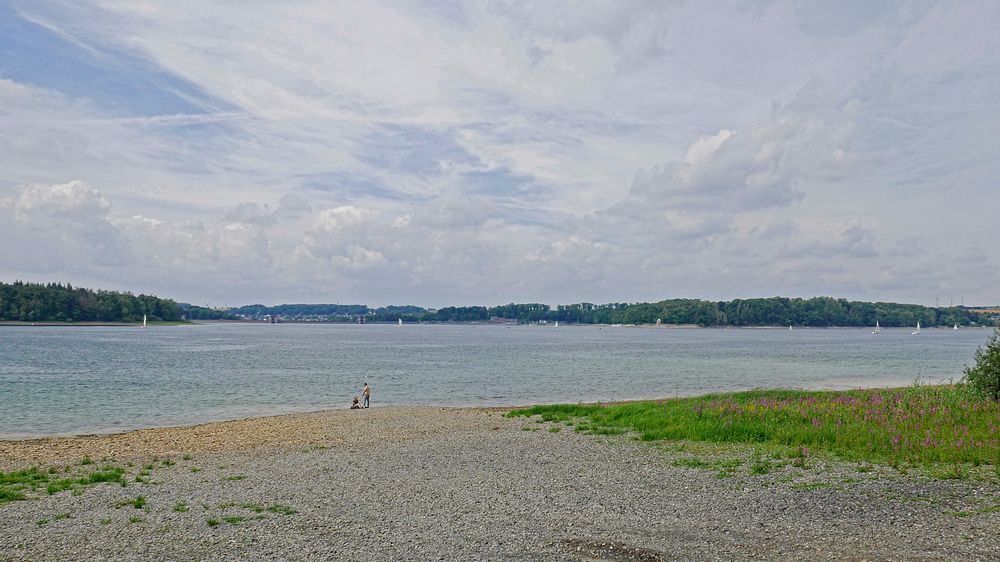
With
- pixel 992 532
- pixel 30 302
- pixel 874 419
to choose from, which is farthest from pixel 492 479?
pixel 30 302

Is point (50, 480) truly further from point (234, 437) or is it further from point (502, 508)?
point (502, 508)

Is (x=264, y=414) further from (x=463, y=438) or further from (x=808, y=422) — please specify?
(x=808, y=422)

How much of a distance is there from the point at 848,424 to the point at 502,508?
1246 centimetres

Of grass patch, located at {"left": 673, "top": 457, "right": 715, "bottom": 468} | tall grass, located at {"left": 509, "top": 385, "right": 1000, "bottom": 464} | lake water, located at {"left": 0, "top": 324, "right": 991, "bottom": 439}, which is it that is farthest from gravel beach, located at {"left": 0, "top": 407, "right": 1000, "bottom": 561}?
lake water, located at {"left": 0, "top": 324, "right": 991, "bottom": 439}

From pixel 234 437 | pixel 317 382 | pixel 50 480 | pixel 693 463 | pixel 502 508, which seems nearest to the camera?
pixel 502 508

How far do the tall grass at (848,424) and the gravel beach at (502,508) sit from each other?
5.60 feet

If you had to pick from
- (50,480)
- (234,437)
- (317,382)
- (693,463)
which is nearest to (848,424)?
(693,463)

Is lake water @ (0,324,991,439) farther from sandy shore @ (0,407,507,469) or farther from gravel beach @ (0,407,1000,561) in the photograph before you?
gravel beach @ (0,407,1000,561)

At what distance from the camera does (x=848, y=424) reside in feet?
66.2

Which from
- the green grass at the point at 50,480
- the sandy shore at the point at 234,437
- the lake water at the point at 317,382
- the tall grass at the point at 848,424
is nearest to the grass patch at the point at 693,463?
the tall grass at the point at 848,424

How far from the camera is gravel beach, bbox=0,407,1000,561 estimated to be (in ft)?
34.4

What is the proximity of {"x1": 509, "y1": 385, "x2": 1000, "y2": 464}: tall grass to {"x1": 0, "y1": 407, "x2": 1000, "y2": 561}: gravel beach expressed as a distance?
171 centimetres

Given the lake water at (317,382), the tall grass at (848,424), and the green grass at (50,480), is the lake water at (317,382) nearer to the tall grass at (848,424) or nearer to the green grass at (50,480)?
the green grass at (50,480)

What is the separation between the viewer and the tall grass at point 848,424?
16.7m
